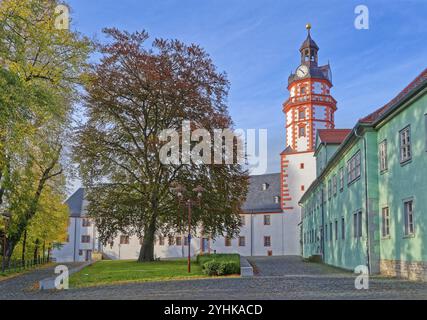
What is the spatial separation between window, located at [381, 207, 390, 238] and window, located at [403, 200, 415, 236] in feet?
7.80

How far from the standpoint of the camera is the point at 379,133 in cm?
2408

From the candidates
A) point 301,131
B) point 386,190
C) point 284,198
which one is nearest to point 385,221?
point 386,190

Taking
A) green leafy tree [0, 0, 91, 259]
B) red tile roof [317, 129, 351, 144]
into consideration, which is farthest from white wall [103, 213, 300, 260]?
green leafy tree [0, 0, 91, 259]

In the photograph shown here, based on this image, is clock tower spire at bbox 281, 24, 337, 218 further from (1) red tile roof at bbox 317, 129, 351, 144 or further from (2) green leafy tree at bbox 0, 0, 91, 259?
(2) green leafy tree at bbox 0, 0, 91, 259

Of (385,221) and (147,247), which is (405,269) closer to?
(385,221)

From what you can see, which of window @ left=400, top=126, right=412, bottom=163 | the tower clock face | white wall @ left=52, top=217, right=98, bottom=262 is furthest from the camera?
white wall @ left=52, top=217, right=98, bottom=262

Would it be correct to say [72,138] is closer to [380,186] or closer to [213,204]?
[213,204]

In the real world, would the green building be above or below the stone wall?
above

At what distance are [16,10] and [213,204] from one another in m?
17.3

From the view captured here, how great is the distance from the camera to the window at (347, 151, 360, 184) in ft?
85.9

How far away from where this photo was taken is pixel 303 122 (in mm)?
63406
